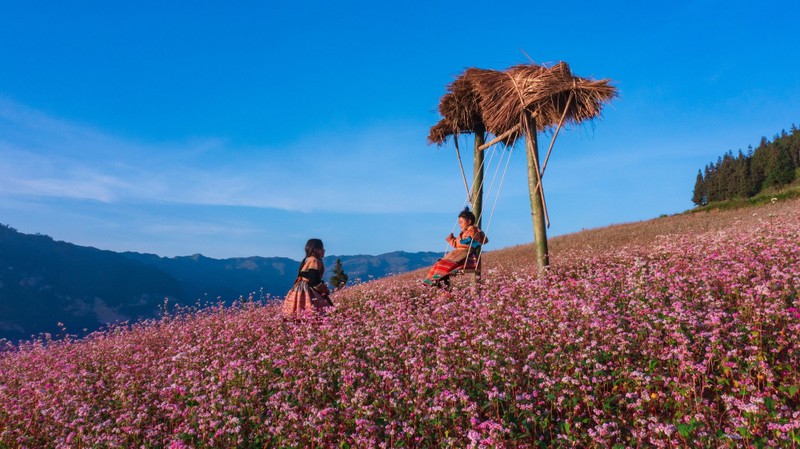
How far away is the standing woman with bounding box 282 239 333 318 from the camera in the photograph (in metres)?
9.18

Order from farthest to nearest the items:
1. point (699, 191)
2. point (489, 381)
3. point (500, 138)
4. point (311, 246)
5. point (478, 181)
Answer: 1. point (699, 191)
2. point (478, 181)
3. point (500, 138)
4. point (311, 246)
5. point (489, 381)

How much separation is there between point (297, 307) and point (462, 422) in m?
5.37

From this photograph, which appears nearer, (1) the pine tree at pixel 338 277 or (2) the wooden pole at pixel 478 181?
(2) the wooden pole at pixel 478 181

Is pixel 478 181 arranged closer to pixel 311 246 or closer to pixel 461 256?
pixel 461 256

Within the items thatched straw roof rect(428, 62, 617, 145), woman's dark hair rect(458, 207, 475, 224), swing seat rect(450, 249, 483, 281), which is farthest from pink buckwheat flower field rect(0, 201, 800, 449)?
thatched straw roof rect(428, 62, 617, 145)

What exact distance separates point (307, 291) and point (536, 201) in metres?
5.00

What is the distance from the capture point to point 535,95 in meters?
10.1

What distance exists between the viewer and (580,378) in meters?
4.72

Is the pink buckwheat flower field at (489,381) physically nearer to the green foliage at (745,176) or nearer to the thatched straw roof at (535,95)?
the thatched straw roof at (535,95)

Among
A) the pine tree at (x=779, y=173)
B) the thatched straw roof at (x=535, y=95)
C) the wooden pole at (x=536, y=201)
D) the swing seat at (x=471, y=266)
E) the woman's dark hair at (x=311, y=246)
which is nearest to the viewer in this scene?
the woman's dark hair at (x=311, y=246)


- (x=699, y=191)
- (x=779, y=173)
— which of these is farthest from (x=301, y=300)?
(x=699, y=191)

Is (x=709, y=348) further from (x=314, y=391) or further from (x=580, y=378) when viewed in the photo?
(x=314, y=391)

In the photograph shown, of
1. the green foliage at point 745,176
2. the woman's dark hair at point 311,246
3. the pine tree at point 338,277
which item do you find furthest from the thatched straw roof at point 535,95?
the green foliage at point 745,176

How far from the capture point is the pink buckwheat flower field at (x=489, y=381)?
4184mm
